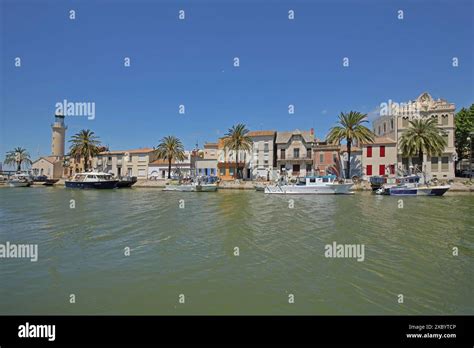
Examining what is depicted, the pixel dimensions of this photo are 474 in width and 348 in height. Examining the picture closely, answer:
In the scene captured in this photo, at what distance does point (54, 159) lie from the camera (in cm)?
8194

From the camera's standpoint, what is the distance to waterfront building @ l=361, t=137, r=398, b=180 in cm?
5075

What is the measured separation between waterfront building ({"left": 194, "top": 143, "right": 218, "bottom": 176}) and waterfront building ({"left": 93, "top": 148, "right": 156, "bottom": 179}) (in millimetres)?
12323

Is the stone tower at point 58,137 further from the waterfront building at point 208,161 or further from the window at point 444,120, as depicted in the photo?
the window at point 444,120

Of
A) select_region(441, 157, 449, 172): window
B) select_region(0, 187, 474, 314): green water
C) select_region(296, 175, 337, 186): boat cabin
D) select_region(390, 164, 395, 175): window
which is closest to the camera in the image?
select_region(0, 187, 474, 314): green water

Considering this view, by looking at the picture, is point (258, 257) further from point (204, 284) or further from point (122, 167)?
point (122, 167)

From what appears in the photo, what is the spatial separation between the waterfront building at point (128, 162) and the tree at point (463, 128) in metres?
66.3

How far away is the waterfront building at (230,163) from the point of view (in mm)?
62094

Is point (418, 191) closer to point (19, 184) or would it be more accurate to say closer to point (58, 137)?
point (19, 184)

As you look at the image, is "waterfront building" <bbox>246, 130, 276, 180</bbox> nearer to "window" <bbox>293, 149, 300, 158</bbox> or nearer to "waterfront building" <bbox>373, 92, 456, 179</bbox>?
"window" <bbox>293, 149, 300, 158</bbox>

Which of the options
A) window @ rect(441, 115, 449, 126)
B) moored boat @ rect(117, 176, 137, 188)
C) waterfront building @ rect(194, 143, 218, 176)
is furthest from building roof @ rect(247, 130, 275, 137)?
window @ rect(441, 115, 449, 126)

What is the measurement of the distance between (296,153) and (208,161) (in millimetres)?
20502

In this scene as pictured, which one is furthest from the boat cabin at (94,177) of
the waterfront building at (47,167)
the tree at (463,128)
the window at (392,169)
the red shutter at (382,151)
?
the tree at (463,128)

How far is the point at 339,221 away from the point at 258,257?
9113 mm

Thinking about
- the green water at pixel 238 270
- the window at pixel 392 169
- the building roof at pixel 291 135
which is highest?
the building roof at pixel 291 135
